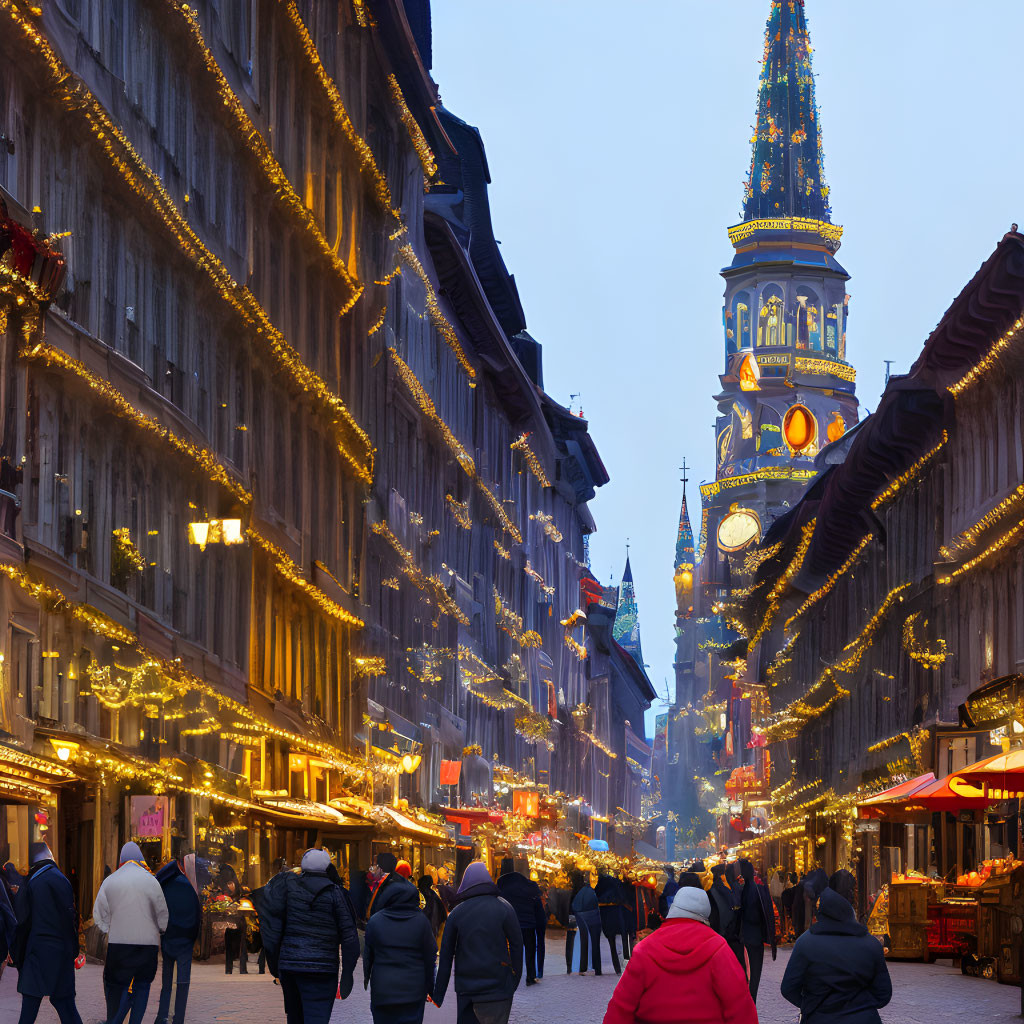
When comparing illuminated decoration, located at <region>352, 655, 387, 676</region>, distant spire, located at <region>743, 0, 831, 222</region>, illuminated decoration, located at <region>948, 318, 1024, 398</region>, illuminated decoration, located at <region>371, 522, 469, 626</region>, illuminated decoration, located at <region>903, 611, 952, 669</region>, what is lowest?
illuminated decoration, located at <region>352, 655, 387, 676</region>

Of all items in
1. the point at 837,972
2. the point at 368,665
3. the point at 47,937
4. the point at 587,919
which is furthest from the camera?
the point at 368,665

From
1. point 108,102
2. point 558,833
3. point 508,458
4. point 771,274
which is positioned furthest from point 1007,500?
point 771,274

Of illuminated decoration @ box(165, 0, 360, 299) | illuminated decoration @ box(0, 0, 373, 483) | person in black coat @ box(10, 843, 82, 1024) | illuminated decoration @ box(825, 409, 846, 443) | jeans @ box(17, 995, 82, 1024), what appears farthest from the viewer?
illuminated decoration @ box(825, 409, 846, 443)

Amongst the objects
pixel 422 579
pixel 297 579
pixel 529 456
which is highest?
pixel 529 456

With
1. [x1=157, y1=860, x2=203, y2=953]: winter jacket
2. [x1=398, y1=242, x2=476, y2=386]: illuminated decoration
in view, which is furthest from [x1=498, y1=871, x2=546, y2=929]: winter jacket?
[x1=398, y1=242, x2=476, y2=386]: illuminated decoration

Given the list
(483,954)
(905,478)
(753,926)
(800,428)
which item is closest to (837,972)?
(483,954)

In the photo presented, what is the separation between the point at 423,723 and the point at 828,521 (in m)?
13.6

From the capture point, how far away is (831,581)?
6981 centimetres

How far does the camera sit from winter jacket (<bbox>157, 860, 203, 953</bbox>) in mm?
17688

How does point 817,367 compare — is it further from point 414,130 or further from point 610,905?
point 610,905

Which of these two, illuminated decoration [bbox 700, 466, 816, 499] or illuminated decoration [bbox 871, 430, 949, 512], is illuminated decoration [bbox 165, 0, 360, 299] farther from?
illuminated decoration [bbox 700, 466, 816, 499]

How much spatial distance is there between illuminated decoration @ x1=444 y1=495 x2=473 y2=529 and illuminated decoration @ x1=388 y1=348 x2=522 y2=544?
4.15 feet

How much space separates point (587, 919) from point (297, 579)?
11851 mm

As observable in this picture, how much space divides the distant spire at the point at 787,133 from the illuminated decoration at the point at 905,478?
3416 inches
